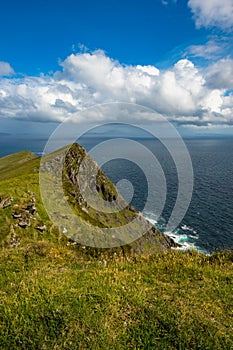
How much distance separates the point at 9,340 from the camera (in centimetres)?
525

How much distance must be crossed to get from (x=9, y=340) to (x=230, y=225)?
103 meters

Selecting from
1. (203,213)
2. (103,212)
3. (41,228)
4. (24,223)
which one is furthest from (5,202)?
(203,213)

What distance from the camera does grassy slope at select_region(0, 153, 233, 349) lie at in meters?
5.34

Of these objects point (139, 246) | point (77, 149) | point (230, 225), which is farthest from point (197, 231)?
point (77, 149)

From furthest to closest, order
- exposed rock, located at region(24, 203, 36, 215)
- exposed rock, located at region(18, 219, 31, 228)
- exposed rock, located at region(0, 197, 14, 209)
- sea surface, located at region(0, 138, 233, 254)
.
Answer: sea surface, located at region(0, 138, 233, 254)
exposed rock, located at region(24, 203, 36, 215)
exposed rock, located at region(0, 197, 14, 209)
exposed rock, located at region(18, 219, 31, 228)

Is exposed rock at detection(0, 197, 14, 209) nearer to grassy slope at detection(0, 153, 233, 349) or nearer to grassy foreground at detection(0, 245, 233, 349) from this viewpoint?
grassy slope at detection(0, 153, 233, 349)

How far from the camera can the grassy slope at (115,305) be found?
5.34 metres

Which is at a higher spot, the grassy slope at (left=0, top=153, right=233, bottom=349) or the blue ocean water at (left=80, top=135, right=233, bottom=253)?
the grassy slope at (left=0, top=153, right=233, bottom=349)

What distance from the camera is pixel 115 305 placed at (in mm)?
Result: 6320

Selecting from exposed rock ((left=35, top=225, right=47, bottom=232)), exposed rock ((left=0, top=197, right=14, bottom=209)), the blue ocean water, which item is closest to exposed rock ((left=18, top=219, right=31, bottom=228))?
exposed rock ((left=35, top=225, right=47, bottom=232))

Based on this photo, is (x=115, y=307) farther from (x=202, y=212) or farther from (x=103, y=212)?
(x=202, y=212)

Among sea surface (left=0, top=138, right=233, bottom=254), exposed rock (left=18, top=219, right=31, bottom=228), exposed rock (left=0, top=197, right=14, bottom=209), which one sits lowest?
sea surface (left=0, top=138, right=233, bottom=254)

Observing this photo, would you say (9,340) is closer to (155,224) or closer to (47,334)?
(47,334)

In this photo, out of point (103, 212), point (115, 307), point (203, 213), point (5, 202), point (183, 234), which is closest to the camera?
point (115, 307)
